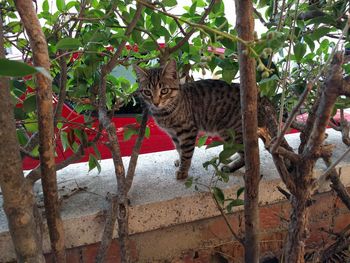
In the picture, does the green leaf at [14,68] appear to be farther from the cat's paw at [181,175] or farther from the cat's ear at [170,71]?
the cat's ear at [170,71]

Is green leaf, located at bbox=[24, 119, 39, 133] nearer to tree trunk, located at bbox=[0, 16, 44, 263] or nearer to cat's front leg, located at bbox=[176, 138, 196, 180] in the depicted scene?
tree trunk, located at bbox=[0, 16, 44, 263]

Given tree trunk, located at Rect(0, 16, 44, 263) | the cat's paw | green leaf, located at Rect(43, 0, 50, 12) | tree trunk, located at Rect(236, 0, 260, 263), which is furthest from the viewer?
the cat's paw

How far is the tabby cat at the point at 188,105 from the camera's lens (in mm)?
1923

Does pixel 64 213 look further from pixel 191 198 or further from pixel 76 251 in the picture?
pixel 191 198

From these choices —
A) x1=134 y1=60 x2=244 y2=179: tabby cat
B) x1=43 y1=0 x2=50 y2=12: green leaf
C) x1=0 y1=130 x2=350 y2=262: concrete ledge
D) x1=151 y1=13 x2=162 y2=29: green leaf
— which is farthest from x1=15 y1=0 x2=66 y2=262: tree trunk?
x1=134 y1=60 x2=244 y2=179: tabby cat

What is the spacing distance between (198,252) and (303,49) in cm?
85

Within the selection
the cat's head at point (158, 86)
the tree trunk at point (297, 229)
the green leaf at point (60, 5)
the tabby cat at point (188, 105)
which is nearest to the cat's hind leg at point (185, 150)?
the tabby cat at point (188, 105)

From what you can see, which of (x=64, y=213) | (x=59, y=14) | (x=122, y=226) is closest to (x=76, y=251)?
(x=64, y=213)

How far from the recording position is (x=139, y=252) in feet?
4.40

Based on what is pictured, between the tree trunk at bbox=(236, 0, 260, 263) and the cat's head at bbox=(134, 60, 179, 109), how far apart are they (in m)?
0.95

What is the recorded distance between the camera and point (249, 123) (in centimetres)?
92

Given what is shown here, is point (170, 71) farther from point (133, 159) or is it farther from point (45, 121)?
point (45, 121)

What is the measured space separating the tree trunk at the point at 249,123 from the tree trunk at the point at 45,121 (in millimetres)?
381

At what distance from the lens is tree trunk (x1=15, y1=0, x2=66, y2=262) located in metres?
0.66
